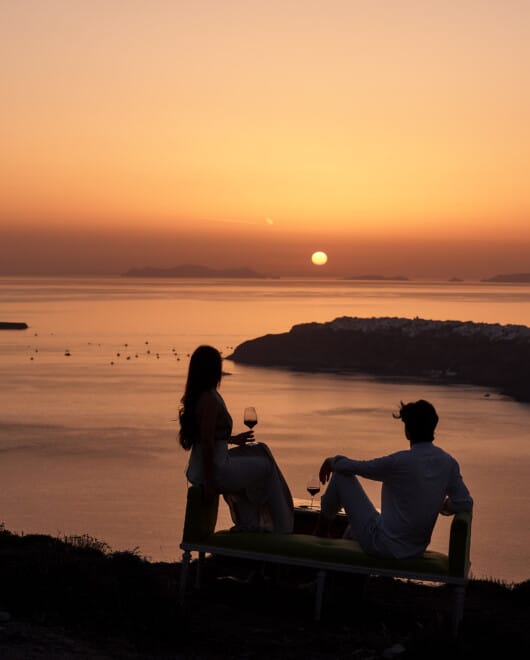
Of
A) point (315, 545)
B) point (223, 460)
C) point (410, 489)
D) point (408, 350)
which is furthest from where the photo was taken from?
point (408, 350)

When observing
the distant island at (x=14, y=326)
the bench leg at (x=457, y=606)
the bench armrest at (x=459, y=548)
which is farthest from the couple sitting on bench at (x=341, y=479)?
the distant island at (x=14, y=326)

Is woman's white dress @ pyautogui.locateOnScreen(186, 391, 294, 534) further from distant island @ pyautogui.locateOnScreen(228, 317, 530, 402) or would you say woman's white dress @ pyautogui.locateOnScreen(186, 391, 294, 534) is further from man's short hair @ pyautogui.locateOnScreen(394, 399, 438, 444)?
distant island @ pyautogui.locateOnScreen(228, 317, 530, 402)

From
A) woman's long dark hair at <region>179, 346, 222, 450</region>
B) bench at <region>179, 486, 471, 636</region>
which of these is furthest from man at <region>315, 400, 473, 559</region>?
woman's long dark hair at <region>179, 346, 222, 450</region>

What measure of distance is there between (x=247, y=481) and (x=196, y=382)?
34.5 inches

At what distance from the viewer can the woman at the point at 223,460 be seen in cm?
749

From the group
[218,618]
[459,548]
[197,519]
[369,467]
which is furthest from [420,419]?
[218,618]

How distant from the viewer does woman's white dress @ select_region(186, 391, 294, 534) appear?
7.62m

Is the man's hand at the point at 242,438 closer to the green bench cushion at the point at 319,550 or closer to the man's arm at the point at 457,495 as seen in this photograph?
the green bench cushion at the point at 319,550

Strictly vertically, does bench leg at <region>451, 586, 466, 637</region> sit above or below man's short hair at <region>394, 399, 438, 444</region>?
below

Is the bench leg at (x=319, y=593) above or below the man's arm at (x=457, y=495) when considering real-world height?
below

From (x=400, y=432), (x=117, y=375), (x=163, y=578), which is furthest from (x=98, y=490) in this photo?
(x=117, y=375)

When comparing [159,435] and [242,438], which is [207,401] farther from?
[159,435]

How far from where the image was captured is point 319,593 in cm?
729

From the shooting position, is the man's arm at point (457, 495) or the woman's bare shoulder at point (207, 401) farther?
the woman's bare shoulder at point (207, 401)
